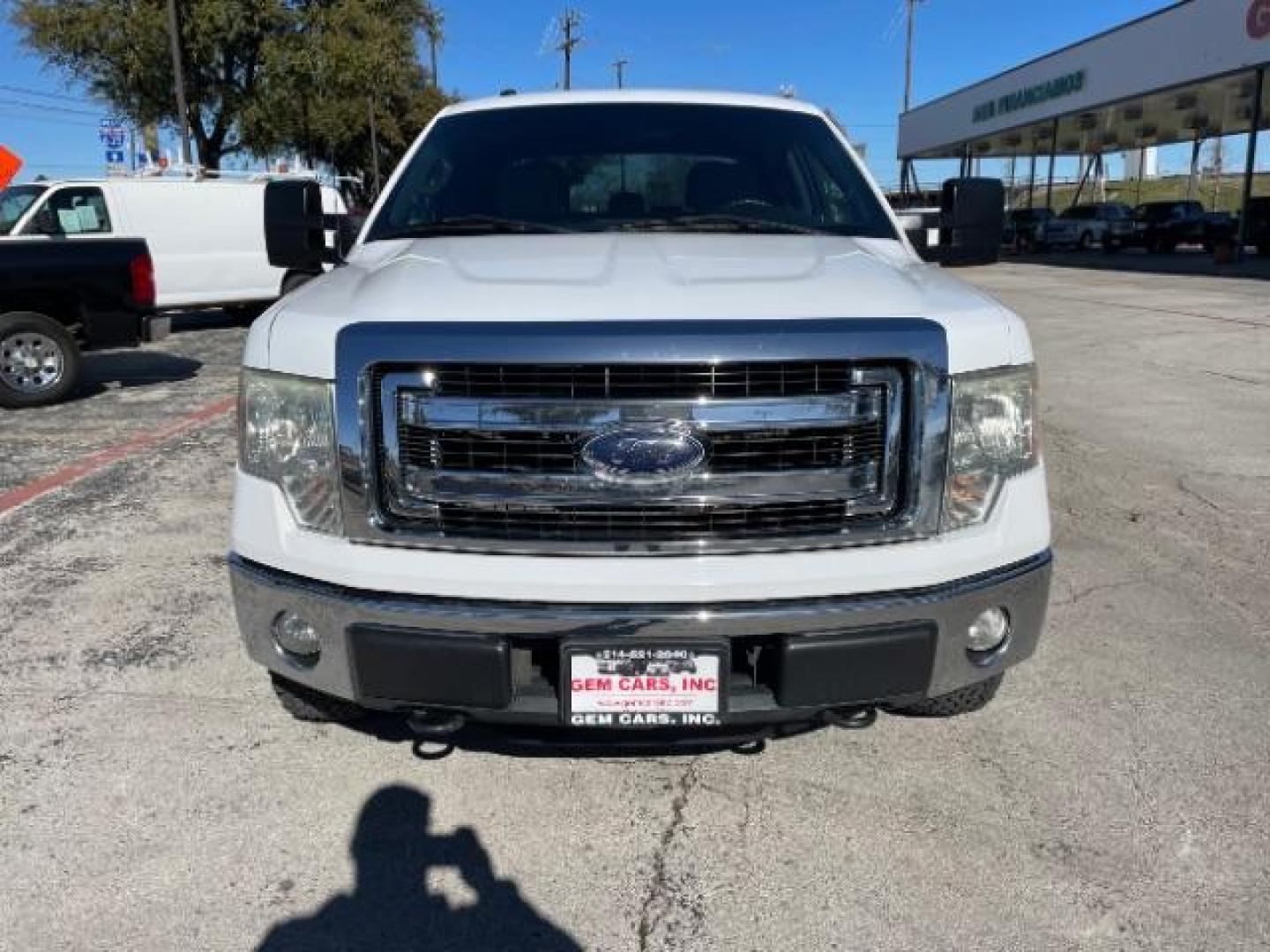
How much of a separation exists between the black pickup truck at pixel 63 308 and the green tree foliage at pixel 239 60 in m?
19.0

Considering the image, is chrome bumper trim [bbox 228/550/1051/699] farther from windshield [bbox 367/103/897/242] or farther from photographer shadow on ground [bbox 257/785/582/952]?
windshield [bbox 367/103/897/242]

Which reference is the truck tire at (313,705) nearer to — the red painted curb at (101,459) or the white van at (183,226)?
the red painted curb at (101,459)

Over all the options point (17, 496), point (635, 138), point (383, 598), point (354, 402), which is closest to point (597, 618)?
point (383, 598)

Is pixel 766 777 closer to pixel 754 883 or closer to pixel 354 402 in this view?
pixel 754 883

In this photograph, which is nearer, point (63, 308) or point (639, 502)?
point (639, 502)

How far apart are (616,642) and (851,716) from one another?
0.67m

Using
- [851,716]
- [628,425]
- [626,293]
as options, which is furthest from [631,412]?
[851,716]

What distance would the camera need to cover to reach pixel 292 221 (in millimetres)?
3787

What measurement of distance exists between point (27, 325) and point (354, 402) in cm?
787

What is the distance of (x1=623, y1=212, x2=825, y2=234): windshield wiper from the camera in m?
3.40

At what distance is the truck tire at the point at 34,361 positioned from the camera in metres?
8.59

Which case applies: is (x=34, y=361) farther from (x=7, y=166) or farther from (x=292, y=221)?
(x=7, y=166)

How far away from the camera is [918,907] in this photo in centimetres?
237

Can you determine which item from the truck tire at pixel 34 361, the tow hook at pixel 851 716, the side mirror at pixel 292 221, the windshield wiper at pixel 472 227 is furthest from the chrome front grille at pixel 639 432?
the truck tire at pixel 34 361
